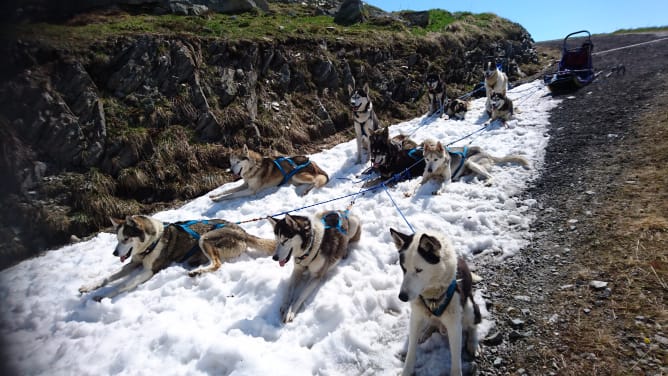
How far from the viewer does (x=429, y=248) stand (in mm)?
2766

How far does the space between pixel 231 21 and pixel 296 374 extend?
498 inches

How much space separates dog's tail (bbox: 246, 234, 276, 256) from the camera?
5.17m

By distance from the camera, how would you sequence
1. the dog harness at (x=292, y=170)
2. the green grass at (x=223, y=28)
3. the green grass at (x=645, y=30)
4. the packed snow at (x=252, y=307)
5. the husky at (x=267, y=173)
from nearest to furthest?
the packed snow at (x=252, y=307), the husky at (x=267, y=173), the dog harness at (x=292, y=170), the green grass at (x=223, y=28), the green grass at (x=645, y=30)

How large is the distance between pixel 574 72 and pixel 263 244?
13.3 meters

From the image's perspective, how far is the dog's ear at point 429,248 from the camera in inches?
108

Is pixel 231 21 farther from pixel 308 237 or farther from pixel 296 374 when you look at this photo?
pixel 296 374

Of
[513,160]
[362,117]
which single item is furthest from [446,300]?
[362,117]

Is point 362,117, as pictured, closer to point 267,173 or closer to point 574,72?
point 267,173

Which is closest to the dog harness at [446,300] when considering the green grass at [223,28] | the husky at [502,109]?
the green grass at [223,28]

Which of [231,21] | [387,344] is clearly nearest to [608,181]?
[387,344]

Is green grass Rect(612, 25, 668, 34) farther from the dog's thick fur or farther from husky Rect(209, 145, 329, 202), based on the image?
husky Rect(209, 145, 329, 202)

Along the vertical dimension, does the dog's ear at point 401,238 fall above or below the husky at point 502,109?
below

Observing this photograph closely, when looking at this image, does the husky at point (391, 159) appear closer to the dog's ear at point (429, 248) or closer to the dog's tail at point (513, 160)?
the dog's tail at point (513, 160)

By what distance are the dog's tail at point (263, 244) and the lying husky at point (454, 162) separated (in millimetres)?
3327
